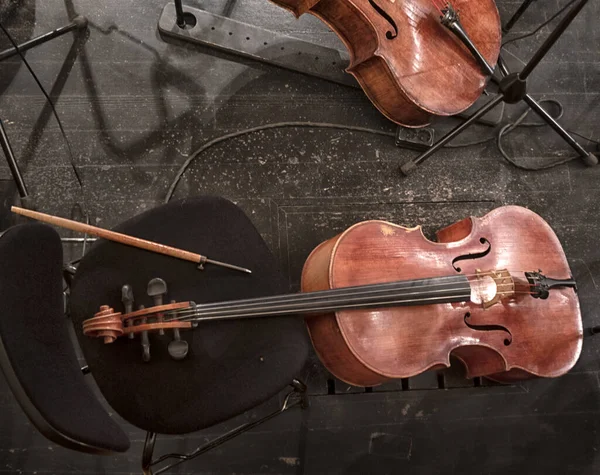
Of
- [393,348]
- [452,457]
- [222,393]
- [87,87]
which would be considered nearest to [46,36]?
[87,87]

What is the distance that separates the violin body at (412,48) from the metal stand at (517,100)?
134 millimetres

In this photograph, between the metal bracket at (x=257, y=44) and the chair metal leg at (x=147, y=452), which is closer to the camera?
the chair metal leg at (x=147, y=452)

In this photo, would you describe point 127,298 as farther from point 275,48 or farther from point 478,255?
point 275,48

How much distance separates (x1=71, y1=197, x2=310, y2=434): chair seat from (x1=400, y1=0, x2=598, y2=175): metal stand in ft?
3.19

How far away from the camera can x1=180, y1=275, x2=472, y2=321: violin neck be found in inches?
58.5

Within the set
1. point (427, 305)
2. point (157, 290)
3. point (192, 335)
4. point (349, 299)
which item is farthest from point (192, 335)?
point (427, 305)

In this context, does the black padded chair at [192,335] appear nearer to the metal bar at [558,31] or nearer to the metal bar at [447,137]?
the metal bar at [447,137]

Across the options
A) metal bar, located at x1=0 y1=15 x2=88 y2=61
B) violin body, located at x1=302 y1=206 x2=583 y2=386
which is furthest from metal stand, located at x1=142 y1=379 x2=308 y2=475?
metal bar, located at x1=0 y1=15 x2=88 y2=61

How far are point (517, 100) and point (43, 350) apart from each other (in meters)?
1.74

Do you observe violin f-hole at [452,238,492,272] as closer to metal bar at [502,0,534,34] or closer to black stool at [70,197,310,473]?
black stool at [70,197,310,473]

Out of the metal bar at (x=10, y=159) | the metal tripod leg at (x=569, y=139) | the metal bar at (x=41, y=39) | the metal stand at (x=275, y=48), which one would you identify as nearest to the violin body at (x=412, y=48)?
the metal stand at (x=275, y=48)

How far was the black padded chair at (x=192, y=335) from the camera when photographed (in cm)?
144

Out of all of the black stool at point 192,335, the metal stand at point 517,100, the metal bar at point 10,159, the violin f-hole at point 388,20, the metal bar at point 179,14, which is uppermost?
the metal bar at point 179,14

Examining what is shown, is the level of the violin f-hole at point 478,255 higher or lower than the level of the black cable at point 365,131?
lower
